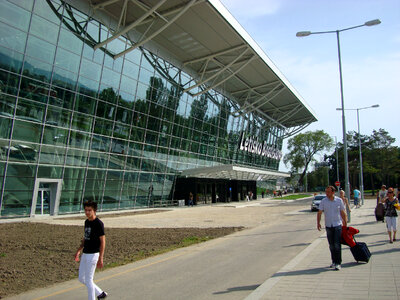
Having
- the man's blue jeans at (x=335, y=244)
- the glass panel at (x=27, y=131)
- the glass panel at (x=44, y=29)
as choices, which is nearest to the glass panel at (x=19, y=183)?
the glass panel at (x=27, y=131)

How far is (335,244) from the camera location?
6453 mm

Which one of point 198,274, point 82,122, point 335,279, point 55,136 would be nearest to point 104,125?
point 82,122

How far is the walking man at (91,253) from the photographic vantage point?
4809 mm

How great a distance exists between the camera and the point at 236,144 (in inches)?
1703

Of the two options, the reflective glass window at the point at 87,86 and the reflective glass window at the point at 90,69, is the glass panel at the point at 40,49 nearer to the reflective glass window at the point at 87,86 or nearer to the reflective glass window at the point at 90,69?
the reflective glass window at the point at 90,69

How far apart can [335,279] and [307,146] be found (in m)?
85.0

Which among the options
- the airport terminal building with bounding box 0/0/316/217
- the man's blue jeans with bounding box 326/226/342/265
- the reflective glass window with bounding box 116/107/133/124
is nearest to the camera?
the man's blue jeans with bounding box 326/226/342/265

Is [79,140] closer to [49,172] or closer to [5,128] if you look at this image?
[49,172]

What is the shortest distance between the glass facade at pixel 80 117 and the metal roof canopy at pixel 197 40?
44.1 inches

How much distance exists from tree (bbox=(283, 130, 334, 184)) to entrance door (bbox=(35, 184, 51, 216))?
2856 inches

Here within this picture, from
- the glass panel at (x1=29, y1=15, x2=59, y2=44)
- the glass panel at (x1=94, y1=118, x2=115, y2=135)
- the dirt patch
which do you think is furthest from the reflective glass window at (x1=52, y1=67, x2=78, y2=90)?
the dirt patch

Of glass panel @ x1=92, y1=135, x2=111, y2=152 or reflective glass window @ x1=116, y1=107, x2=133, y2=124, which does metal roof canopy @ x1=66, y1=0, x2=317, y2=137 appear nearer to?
reflective glass window @ x1=116, y1=107, x2=133, y2=124

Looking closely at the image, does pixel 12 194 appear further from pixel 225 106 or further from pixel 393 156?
pixel 393 156

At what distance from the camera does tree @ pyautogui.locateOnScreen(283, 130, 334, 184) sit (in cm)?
8425
